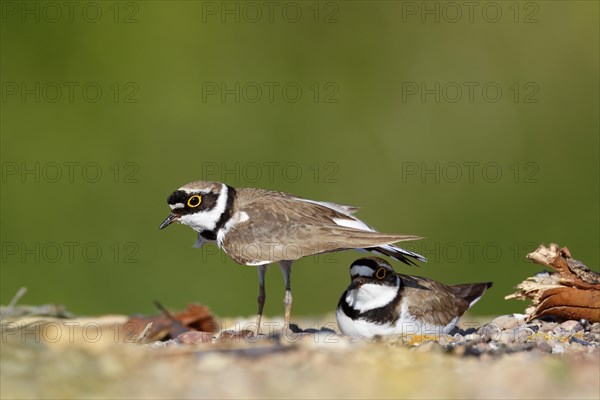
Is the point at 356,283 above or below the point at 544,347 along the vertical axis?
above

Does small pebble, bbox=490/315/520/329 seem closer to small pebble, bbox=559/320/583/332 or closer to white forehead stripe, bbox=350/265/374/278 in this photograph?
small pebble, bbox=559/320/583/332

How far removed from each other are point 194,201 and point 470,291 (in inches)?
49.6

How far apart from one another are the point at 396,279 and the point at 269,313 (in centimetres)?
244

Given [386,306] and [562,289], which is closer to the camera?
[386,306]

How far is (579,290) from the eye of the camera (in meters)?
3.87

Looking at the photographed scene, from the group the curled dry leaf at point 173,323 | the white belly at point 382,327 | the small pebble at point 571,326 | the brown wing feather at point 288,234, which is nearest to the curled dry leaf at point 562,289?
the small pebble at point 571,326

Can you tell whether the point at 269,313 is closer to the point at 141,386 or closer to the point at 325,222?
the point at 325,222

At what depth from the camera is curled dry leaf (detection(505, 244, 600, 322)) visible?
3.86m

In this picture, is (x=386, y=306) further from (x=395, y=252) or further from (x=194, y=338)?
(x=194, y=338)

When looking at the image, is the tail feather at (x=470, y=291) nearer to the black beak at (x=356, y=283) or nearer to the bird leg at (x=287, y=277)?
the black beak at (x=356, y=283)

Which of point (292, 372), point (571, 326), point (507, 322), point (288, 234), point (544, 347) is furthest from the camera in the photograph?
point (507, 322)

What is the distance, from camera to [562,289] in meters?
3.87

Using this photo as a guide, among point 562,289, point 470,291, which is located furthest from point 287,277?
point 562,289

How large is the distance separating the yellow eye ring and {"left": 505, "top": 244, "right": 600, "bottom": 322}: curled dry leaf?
4.21 feet
